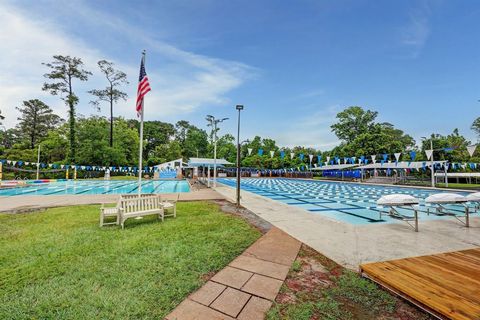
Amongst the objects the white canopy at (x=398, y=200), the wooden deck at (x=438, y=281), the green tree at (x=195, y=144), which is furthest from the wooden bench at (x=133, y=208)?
the green tree at (x=195, y=144)

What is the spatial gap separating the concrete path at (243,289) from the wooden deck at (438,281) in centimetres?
131

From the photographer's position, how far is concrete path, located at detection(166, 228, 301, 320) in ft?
6.97

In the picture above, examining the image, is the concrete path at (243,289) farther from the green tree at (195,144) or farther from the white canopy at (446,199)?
the green tree at (195,144)

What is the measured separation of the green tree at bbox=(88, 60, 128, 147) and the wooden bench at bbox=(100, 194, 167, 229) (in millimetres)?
32366

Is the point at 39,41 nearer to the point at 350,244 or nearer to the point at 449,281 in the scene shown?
the point at 350,244

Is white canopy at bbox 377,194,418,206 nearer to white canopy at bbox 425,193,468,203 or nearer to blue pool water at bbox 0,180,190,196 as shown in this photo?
white canopy at bbox 425,193,468,203

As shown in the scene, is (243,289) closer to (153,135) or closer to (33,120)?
(153,135)

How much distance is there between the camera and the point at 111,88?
33719mm

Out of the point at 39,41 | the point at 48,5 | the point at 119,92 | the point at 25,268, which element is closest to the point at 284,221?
the point at 25,268

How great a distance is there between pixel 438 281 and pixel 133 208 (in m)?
6.38

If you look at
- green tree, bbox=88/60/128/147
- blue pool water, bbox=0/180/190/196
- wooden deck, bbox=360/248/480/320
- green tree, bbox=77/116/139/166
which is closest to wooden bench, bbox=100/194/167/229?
wooden deck, bbox=360/248/480/320

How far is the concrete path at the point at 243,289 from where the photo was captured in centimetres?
212

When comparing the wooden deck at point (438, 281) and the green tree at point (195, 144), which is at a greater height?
the green tree at point (195, 144)

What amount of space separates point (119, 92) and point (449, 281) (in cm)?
4102
